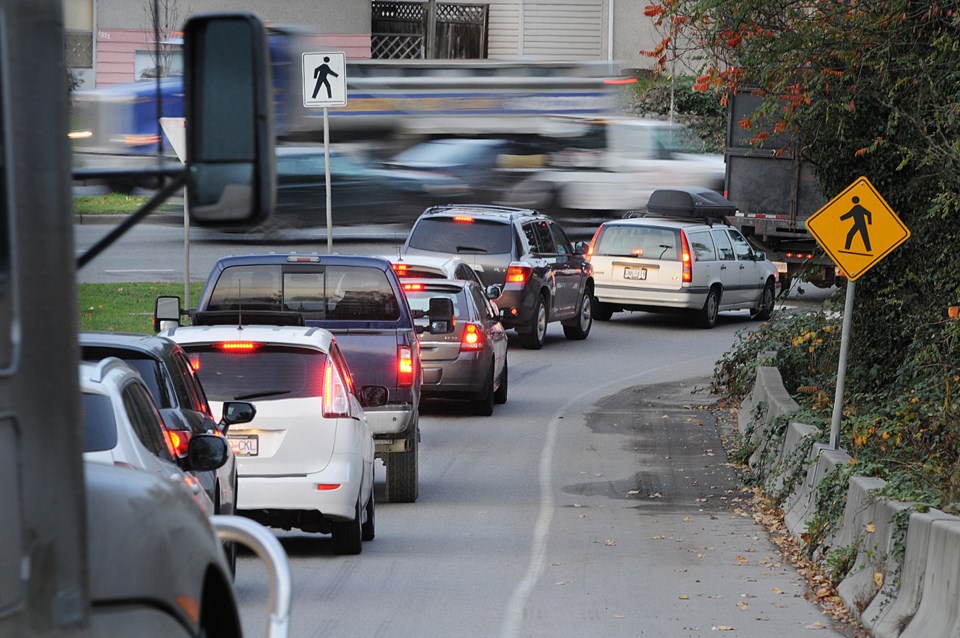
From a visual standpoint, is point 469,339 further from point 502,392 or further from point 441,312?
point 502,392

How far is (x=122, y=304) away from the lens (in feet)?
81.5

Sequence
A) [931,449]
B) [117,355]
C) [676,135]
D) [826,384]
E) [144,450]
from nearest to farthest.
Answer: [144,450] < [117,355] < [931,449] < [826,384] < [676,135]

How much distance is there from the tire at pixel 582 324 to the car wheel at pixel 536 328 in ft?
3.47

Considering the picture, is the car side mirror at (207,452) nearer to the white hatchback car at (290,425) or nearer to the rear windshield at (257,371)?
the white hatchback car at (290,425)

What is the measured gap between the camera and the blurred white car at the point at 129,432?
23.4 feet

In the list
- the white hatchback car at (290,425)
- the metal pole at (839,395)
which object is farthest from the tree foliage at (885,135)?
the white hatchback car at (290,425)

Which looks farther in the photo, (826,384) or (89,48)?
(826,384)

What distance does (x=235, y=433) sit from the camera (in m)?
10.8

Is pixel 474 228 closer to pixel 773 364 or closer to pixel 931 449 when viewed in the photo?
pixel 773 364

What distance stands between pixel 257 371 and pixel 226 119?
7525 mm

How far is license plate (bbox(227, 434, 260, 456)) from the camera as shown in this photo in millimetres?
10750

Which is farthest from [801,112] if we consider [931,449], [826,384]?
[931,449]

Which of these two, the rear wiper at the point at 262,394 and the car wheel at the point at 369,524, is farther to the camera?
the car wheel at the point at 369,524

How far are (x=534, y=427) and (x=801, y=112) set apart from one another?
4.71 meters
